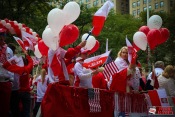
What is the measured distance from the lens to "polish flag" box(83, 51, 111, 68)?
6951 mm

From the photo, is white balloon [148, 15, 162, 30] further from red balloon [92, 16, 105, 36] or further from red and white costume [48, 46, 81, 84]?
red and white costume [48, 46, 81, 84]

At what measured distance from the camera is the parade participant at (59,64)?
6277 millimetres

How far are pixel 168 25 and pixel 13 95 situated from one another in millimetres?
18688

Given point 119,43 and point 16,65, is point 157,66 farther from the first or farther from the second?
point 119,43

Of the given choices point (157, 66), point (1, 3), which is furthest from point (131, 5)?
point (157, 66)

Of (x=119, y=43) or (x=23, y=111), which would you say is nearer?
(x=23, y=111)

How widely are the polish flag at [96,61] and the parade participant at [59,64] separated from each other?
0.73 m

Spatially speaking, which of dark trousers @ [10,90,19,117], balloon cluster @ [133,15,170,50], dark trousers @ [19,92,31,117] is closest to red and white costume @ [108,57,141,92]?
balloon cluster @ [133,15,170,50]

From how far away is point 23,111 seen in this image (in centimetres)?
780

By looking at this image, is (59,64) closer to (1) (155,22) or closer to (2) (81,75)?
(2) (81,75)

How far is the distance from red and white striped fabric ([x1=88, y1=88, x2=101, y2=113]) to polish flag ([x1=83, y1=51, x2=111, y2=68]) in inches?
24.0

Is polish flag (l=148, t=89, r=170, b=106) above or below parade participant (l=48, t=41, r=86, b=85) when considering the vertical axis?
below

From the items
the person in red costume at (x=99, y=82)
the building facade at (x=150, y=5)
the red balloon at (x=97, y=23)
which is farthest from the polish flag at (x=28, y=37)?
the building facade at (x=150, y=5)

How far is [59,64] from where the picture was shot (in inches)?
247
